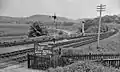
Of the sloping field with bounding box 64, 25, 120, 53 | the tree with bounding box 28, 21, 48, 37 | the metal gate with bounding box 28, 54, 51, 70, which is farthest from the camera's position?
the tree with bounding box 28, 21, 48, 37

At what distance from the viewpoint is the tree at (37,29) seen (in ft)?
169

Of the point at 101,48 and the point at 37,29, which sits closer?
the point at 101,48

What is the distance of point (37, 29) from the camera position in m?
53.3

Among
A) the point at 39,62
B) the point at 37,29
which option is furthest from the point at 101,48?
the point at 37,29

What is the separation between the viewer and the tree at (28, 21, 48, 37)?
169 feet

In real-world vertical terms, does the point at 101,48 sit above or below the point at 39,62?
below

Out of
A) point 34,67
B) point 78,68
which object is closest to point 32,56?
point 34,67

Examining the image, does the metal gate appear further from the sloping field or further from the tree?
the tree

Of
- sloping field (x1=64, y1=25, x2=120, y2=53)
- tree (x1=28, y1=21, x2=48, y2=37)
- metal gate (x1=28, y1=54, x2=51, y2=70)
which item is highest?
tree (x1=28, y1=21, x2=48, y2=37)

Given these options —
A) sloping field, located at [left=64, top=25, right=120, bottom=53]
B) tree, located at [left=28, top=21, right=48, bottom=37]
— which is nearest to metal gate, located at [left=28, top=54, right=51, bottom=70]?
sloping field, located at [left=64, top=25, right=120, bottom=53]

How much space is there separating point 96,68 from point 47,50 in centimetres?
556

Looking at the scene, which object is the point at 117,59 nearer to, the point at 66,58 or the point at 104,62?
the point at 104,62

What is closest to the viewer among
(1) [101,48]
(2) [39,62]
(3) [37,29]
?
(2) [39,62]

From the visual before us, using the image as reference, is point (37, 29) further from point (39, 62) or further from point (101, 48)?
point (39, 62)
